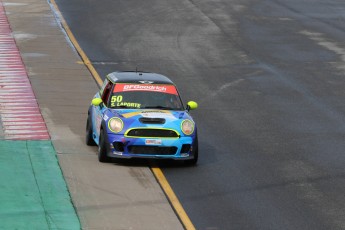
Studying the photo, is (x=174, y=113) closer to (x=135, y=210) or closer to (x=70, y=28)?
(x=135, y=210)

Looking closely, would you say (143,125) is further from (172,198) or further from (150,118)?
(172,198)

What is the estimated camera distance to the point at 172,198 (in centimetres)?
→ 1672

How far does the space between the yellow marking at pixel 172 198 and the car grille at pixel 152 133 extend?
716mm

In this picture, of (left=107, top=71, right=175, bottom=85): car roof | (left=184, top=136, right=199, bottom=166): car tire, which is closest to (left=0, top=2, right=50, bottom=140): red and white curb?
(left=107, top=71, right=175, bottom=85): car roof

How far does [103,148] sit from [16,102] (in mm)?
6870

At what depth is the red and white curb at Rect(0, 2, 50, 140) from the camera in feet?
70.9

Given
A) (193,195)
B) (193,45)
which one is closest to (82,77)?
(193,45)

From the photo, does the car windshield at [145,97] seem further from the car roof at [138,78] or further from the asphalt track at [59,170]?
the asphalt track at [59,170]

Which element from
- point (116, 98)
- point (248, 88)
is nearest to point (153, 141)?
point (116, 98)

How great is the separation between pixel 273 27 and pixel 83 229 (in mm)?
25313

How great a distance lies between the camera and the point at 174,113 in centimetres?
1922

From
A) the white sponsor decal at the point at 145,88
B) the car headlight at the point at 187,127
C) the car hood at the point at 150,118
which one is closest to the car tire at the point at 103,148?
the car hood at the point at 150,118

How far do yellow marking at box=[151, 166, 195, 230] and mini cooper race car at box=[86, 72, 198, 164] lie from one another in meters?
0.38

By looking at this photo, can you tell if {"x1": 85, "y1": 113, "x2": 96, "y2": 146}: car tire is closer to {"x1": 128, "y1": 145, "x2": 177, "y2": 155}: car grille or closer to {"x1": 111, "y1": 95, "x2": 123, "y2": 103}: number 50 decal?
{"x1": 111, "y1": 95, "x2": 123, "y2": 103}: number 50 decal
